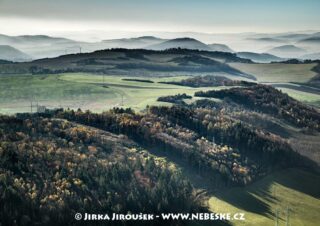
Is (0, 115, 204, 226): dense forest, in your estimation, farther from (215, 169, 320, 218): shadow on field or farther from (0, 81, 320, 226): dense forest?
(215, 169, 320, 218): shadow on field

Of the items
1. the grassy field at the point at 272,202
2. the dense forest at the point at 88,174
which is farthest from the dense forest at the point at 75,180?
the grassy field at the point at 272,202

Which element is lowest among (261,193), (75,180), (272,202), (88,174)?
(272,202)

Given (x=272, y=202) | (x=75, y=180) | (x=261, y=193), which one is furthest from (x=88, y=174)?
(x=261, y=193)

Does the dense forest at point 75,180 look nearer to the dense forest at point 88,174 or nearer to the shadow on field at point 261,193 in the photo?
the dense forest at point 88,174

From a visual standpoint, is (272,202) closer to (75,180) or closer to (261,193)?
(261,193)

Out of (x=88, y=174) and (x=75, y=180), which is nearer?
(x=75, y=180)

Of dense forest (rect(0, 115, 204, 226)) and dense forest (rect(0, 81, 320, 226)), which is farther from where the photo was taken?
dense forest (rect(0, 81, 320, 226))

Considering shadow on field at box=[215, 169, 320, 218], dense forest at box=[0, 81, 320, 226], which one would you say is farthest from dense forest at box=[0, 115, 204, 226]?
shadow on field at box=[215, 169, 320, 218]

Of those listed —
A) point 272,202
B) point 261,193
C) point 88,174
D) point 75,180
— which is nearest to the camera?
point 75,180
